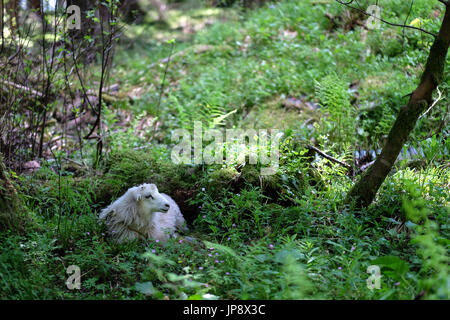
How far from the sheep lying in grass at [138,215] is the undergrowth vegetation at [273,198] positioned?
A: 218 millimetres

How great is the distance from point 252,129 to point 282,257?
13.5 ft

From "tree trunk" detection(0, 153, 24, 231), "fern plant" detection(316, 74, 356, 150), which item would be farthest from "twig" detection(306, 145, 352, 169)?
"tree trunk" detection(0, 153, 24, 231)

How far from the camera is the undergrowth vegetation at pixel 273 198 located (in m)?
3.49

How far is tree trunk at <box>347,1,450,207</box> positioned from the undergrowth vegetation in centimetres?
29

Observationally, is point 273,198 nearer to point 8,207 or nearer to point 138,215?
A: point 138,215

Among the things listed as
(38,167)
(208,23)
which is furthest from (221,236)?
(208,23)

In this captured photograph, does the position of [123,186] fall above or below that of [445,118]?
below

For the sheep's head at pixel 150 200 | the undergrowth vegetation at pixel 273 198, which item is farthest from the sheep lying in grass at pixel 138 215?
the undergrowth vegetation at pixel 273 198

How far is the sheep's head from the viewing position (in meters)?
4.71

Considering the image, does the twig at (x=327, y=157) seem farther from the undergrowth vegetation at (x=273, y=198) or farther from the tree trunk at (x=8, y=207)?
the tree trunk at (x=8, y=207)

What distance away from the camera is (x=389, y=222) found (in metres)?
4.53

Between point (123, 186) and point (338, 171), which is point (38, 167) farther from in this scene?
point (338, 171)

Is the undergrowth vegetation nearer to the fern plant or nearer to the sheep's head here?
the fern plant

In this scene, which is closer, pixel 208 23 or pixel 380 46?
pixel 380 46
